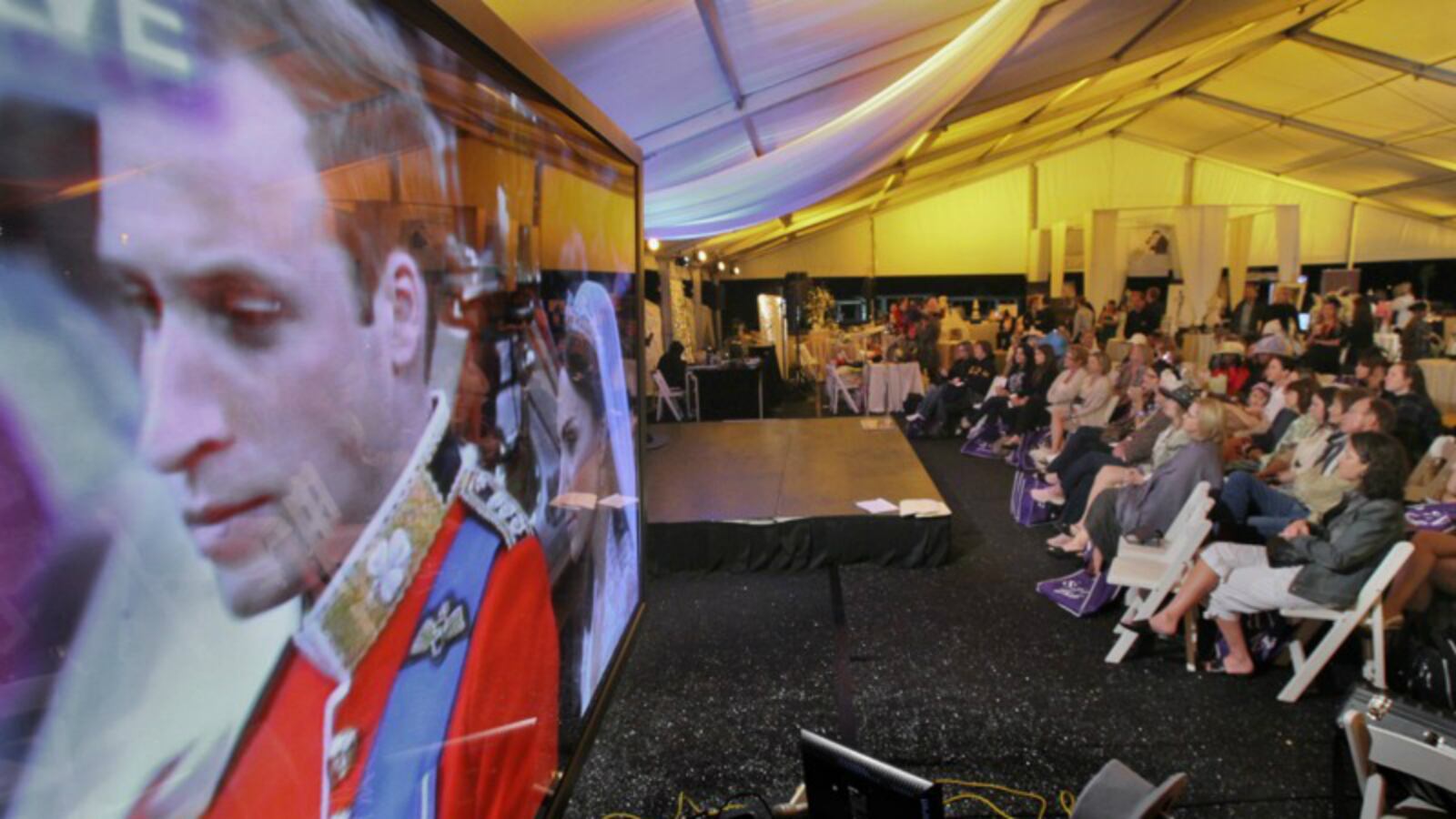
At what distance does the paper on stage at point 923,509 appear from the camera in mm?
4246

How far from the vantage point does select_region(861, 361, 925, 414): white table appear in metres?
9.79

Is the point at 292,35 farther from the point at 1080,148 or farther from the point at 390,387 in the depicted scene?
the point at 1080,148

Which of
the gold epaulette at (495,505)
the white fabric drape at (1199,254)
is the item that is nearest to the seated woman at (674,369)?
the gold epaulette at (495,505)

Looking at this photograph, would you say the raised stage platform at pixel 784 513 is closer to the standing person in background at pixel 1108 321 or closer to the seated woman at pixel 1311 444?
the seated woman at pixel 1311 444

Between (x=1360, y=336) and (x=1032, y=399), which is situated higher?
(x=1360, y=336)

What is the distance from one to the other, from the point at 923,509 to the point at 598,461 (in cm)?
328

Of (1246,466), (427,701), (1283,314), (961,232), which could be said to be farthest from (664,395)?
(961,232)

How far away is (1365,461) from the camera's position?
8.78 feet

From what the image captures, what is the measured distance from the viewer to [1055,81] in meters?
7.33

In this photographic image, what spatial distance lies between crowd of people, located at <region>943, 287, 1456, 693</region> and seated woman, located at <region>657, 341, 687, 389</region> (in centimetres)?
371

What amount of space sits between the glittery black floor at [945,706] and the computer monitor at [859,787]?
111 cm

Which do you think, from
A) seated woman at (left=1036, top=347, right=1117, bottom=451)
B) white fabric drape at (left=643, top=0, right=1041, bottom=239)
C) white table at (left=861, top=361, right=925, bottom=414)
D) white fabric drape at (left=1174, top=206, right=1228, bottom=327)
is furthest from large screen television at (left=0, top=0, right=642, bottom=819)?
white fabric drape at (left=1174, top=206, right=1228, bottom=327)

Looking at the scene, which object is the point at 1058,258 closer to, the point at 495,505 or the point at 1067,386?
the point at 1067,386

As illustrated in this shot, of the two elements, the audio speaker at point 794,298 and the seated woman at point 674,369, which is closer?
the seated woman at point 674,369
